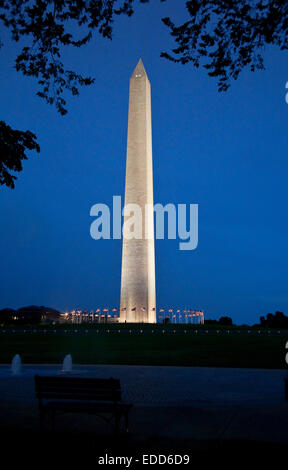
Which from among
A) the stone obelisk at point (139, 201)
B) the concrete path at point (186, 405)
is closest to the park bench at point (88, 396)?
the concrete path at point (186, 405)

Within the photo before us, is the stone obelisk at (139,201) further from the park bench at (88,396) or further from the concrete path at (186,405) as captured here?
the park bench at (88,396)

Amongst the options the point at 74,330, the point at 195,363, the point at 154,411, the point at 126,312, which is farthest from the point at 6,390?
the point at 126,312

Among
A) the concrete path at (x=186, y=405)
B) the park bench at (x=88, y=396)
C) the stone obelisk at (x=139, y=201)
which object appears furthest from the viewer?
the stone obelisk at (x=139, y=201)

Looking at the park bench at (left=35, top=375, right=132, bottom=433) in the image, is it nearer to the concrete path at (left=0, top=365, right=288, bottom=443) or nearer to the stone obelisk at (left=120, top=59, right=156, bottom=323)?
the concrete path at (left=0, top=365, right=288, bottom=443)

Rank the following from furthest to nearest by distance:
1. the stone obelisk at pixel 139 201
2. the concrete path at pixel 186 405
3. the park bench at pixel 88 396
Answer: the stone obelisk at pixel 139 201
the concrete path at pixel 186 405
the park bench at pixel 88 396

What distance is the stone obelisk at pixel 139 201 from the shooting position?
178 feet

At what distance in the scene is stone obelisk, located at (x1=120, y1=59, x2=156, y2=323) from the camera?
54219 mm

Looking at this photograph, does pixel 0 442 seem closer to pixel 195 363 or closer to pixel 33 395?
pixel 33 395

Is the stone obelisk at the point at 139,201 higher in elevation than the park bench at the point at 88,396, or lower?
higher

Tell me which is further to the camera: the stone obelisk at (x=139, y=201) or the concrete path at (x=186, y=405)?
the stone obelisk at (x=139, y=201)

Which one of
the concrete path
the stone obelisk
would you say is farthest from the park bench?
the stone obelisk

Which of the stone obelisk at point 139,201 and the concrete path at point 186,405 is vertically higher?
the stone obelisk at point 139,201

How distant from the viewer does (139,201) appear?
5428 cm

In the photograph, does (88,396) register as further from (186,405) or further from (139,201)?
(139,201)
